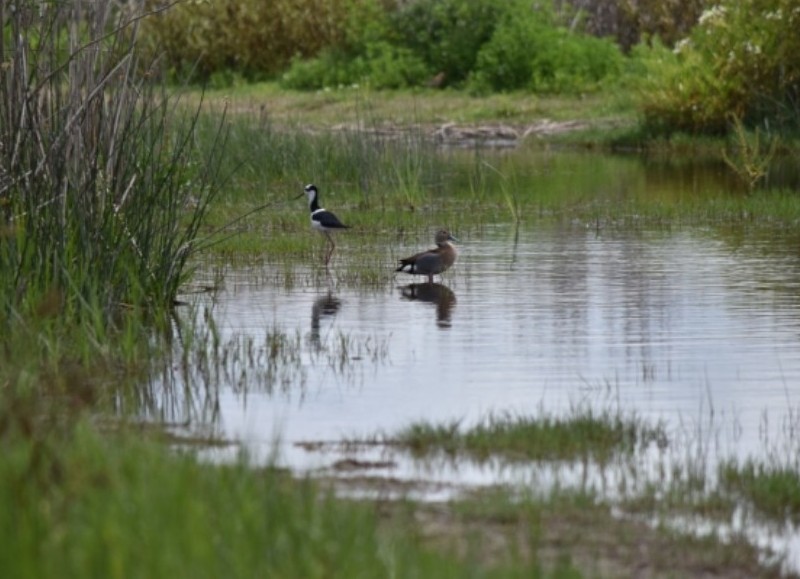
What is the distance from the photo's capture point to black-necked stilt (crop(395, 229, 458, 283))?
1351 cm

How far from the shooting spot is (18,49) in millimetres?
9344

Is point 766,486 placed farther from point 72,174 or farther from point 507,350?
point 72,174

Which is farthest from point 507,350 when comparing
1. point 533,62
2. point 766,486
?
point 533,62

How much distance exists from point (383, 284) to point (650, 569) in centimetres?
770

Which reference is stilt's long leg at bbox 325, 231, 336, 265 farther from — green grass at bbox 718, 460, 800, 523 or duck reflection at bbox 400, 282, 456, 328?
green grass at bbox 718, 460, 800, 523

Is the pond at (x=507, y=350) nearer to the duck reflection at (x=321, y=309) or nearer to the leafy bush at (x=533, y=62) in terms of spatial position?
the duck reflection at (x=321, y=309)

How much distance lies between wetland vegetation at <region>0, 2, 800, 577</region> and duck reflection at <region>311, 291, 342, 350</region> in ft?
0.18

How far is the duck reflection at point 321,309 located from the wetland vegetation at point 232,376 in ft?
0.18

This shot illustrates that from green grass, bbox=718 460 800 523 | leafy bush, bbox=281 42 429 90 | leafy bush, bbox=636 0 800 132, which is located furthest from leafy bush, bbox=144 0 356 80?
green grass, bbox=718 460 800 523

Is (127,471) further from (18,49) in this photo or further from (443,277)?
(443,277)

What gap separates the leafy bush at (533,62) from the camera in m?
30.9

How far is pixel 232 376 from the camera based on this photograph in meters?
9.40

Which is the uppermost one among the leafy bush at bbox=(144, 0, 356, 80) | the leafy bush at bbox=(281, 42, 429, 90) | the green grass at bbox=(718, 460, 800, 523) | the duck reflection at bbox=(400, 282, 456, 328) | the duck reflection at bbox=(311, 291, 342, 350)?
the leafy bush at bbox=(144, 0, 356, 80)

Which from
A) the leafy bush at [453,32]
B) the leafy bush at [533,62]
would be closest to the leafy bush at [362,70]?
the leafy bush at [453,32]
